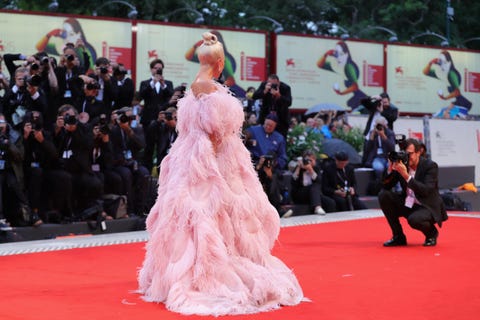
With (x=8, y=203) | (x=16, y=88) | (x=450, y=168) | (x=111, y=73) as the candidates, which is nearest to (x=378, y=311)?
(x=8, y=203)

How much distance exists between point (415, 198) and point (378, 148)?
21.4 ft

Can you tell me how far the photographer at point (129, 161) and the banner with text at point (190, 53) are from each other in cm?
753

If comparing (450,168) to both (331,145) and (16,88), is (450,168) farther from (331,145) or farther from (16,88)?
(16,88)

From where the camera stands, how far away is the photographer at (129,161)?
1168 centimetres

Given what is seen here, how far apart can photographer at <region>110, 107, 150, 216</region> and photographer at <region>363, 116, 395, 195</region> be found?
4.83 metres

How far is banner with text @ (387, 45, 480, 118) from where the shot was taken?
2522 cm

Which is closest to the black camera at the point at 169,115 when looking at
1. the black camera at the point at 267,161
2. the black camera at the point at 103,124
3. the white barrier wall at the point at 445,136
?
the black camera at the point at 103,124

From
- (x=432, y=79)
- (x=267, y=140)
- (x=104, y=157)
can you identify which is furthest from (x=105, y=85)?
(x=432, y=79)

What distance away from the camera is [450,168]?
17047 mm

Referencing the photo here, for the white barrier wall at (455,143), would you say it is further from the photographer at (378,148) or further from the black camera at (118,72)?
the black camera at (118,72)

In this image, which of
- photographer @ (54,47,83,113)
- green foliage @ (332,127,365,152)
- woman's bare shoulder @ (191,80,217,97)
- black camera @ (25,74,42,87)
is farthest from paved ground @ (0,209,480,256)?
green foliage @ (332,127,365,152)

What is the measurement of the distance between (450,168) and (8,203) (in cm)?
929

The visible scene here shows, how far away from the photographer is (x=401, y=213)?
9.27 meters

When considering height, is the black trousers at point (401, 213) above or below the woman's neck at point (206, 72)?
below
